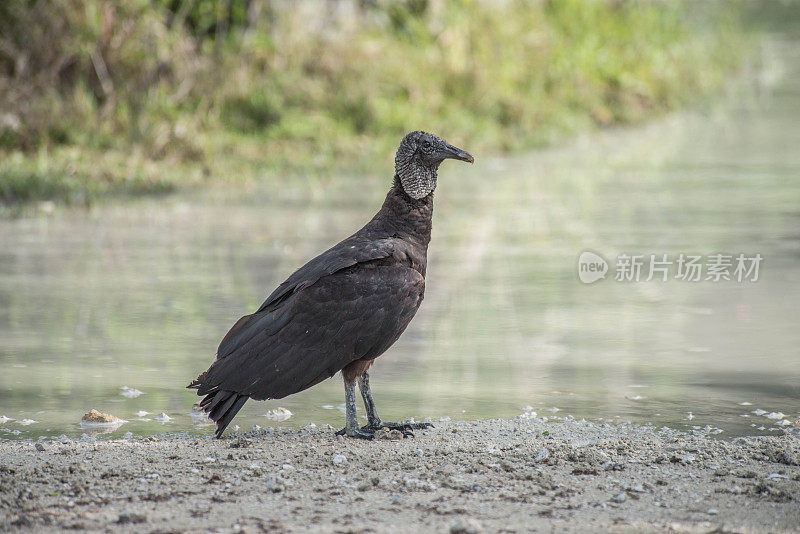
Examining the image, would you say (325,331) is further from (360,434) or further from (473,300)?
(473,300)

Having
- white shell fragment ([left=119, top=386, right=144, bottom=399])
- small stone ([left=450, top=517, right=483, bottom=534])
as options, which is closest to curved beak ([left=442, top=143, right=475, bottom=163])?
white shell fragment ([left=119, top=386, right=144, bottom=399])

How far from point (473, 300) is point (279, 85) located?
767cm

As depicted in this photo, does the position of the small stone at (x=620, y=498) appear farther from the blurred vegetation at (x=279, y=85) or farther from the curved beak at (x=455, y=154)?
the blurred vegetation at (x=279, y=85)

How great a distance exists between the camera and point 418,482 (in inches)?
182

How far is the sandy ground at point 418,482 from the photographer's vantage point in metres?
4.20

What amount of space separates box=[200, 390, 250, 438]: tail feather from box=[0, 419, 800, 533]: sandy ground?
0.32 ft

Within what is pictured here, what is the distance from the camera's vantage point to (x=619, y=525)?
417 centimetres

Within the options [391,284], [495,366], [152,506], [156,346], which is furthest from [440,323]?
[152,506]

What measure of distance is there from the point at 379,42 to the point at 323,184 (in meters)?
4.18

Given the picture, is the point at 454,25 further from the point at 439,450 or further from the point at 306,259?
the point at 439,450

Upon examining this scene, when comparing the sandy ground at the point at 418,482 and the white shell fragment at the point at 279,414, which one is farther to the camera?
the white shell fragment at the point at 279,414

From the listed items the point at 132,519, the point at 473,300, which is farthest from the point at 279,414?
the point at 473,300

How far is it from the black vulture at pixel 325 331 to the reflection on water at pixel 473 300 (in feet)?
1.46

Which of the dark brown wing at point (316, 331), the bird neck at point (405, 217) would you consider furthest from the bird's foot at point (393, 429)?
the bird neck at point (405, 217)
